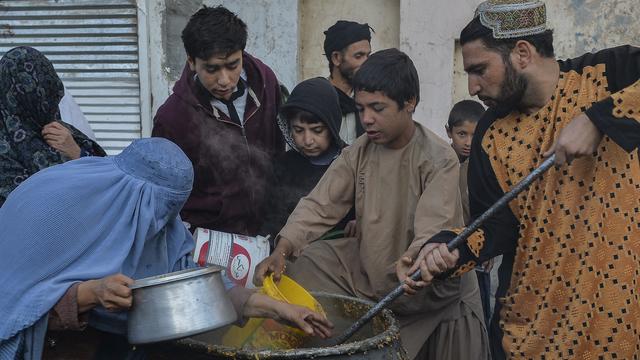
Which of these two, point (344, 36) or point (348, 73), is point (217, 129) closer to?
point (348, 73)

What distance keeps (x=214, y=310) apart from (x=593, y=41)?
15.8ft

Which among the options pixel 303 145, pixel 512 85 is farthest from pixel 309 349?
pixel 303 145

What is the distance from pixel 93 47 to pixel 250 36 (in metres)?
1.22

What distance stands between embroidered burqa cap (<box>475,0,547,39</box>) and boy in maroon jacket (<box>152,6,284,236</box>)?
1562mm

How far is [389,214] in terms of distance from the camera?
3.80m

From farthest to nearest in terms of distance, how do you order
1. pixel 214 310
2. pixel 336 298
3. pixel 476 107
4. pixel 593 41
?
pixel 593 41 < pixel 476 107 < pixel 336 298 < pixel 214 310

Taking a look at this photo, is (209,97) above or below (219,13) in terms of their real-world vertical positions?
below

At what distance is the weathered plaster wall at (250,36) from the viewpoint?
6.64 metres

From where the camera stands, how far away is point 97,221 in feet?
9.69

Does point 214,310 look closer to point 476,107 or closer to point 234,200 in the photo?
point 234,200

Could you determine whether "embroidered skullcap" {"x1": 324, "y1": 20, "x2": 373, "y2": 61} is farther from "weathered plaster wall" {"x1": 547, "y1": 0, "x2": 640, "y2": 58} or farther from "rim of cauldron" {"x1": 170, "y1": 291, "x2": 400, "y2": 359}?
"rim of cauldron" {"x1": 170, "y1": 291, "x2": 400, "y2": 359}

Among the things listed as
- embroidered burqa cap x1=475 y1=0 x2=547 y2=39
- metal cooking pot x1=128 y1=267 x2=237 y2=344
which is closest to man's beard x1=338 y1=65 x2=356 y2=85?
embroidered burqa cap x1=475 y1=0 x2=547 y2=39

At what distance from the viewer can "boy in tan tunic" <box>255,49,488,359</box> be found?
Result: 374cm

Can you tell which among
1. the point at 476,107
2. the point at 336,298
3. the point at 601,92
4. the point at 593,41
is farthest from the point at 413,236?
the point at 593,41
